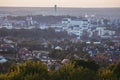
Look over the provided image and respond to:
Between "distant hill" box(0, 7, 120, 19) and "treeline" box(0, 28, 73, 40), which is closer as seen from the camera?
"treeline" box(0, 28, 73, 40)

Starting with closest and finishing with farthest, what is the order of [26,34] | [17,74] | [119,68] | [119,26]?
[17,74] < [119,68] < [26,34] < [119,26]

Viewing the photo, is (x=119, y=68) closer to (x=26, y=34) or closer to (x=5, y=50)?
(x=5, y=50)

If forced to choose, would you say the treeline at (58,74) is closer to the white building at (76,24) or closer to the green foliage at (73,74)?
the green foliage at (73,74)

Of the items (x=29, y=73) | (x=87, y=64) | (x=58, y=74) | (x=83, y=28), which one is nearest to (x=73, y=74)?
(x=58, y=74)

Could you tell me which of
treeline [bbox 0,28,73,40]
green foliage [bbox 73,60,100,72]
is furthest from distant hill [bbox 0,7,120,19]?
green foliage [bbox 73,60,100,72]

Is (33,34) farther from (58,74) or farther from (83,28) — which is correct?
(58,74)

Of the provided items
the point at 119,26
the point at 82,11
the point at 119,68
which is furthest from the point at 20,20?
the point at 119,68

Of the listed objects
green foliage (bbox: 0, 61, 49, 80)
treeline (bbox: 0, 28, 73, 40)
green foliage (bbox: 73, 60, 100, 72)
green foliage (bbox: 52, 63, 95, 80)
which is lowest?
treeline (bbox: 0, 28, 73, 40)

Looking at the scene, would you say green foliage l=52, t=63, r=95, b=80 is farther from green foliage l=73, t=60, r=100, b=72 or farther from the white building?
the white building
